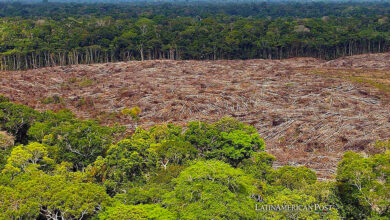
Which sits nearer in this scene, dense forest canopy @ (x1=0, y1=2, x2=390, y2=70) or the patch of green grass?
the patch of green grass

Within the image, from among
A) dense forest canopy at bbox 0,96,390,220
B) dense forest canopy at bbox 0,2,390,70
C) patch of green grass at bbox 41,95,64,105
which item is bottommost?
patch of green grass at bbox 41,95,64,105

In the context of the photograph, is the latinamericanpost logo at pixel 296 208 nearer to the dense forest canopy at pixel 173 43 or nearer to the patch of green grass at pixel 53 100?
the patch of green grass at pixel 53 100

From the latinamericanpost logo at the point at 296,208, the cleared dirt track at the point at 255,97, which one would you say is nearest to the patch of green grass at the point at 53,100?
the cleared dirt track at the point at 255,97

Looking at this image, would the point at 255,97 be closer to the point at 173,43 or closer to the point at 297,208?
the point at 297,208

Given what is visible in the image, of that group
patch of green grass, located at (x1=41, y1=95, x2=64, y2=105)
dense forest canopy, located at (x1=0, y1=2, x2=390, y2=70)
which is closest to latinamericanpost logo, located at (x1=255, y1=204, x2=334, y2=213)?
patch of green grass, located at (x1=41, y1=95, x2=64, y2=105)

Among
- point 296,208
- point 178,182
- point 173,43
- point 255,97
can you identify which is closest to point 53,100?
point 255,97

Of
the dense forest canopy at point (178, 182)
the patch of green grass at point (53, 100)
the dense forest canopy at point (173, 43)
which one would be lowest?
the patch of green grass at point (53, 100)

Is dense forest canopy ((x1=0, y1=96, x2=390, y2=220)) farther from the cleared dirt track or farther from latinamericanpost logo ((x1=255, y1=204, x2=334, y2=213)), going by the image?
the cleared dirt track
